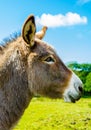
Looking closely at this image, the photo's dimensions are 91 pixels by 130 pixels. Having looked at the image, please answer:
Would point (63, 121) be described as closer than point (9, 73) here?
No

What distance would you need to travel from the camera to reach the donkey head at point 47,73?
6.57 m

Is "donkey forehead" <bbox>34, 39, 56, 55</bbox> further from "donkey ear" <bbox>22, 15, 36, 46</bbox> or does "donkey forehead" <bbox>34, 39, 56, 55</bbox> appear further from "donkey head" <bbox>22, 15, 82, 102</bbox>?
"donkey ear" <bbox>22, 15, 36, 46</bbox>

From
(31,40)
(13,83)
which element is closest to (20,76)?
(13,83)

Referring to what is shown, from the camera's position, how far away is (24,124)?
52.9 ft

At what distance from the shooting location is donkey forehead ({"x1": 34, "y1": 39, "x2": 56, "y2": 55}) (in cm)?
668

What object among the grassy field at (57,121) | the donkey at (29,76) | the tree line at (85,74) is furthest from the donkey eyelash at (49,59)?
the tree line at (85,74)

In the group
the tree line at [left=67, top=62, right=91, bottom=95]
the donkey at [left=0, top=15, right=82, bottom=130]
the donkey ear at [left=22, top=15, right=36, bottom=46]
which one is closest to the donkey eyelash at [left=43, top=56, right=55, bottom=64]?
the donkey at [left=0, top=15, right=82, bottom=130]

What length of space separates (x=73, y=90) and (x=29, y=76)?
0.68m

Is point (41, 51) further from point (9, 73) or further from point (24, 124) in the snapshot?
point (24, 124)

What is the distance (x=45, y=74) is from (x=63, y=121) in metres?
9.25

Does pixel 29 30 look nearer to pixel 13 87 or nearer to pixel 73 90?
pixel 13 87

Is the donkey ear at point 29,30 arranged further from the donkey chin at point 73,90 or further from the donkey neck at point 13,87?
the donkey chin at point 73,90

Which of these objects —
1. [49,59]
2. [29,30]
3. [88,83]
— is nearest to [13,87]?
[49,59]

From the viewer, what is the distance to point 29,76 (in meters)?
6.61
